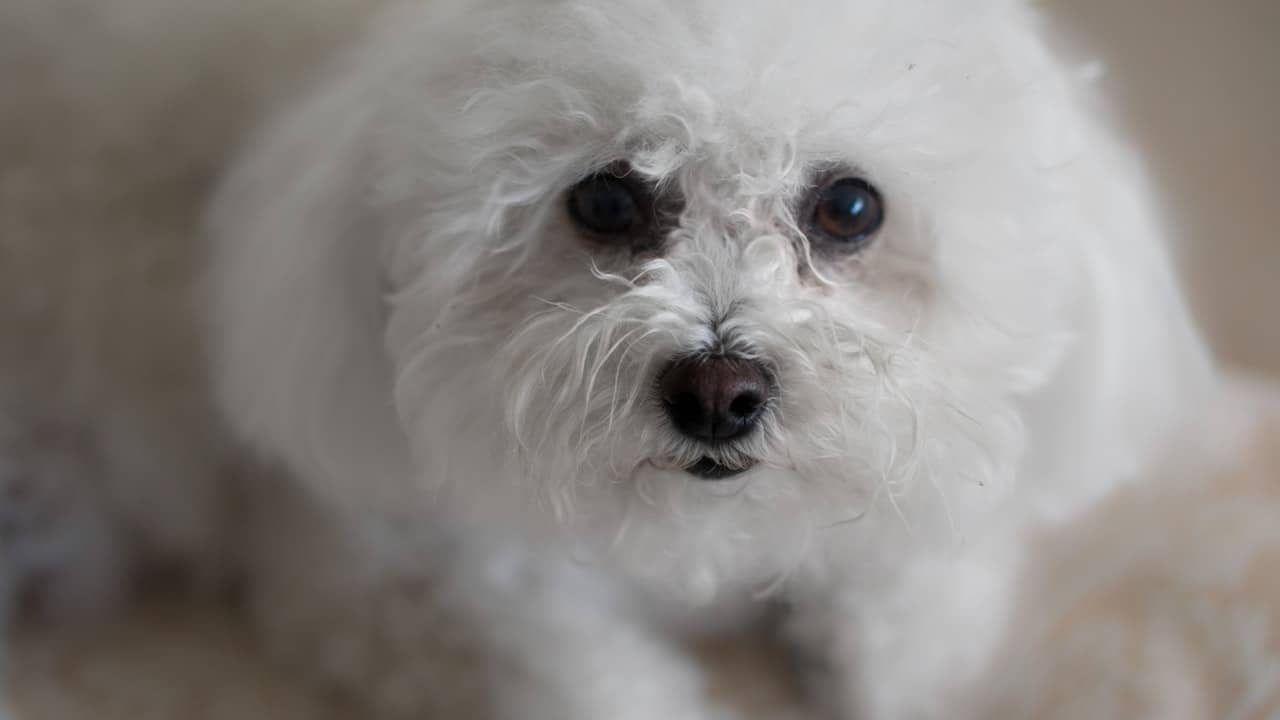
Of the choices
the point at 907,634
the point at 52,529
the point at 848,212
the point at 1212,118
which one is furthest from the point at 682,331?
the point at 1212,118

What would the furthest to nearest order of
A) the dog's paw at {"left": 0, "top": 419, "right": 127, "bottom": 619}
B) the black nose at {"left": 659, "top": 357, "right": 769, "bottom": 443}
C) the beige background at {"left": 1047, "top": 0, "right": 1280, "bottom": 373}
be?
1. the beige background at {"left": 1047, "top": 0, "right": 1280, "bottom": 373}
2. the dog's paw at {"left": 0, "top": 419, "right": 127, "bottom": 619}
3. the black nose at {"left": 659, "top": 357, "right": 769, "bottom": 443}

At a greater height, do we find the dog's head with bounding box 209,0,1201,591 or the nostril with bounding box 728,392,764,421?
the dog's head with bounding box 209,0,1201,591

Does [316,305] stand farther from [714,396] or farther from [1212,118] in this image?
[1212,118]

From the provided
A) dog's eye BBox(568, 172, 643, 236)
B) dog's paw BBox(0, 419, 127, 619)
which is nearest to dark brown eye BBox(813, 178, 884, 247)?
dog's eye BBox(568, 172, 643, 236)

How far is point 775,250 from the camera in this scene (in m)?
0.76

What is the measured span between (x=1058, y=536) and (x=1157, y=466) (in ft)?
0.39

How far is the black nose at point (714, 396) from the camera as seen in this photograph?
678 mm

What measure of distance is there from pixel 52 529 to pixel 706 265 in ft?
2.65

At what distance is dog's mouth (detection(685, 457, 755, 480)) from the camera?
2.35 ft

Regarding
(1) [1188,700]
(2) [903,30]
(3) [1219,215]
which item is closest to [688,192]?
(2) [903,30]

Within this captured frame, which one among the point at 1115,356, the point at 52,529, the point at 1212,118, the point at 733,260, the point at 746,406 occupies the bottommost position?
the point at 52,529

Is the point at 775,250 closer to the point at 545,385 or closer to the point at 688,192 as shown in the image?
the point at 688,192

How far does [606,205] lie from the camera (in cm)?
79

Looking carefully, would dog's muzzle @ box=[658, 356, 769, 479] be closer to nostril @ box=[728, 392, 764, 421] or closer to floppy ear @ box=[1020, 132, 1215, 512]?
nostril @ box=[728, 392, 764, 421]
